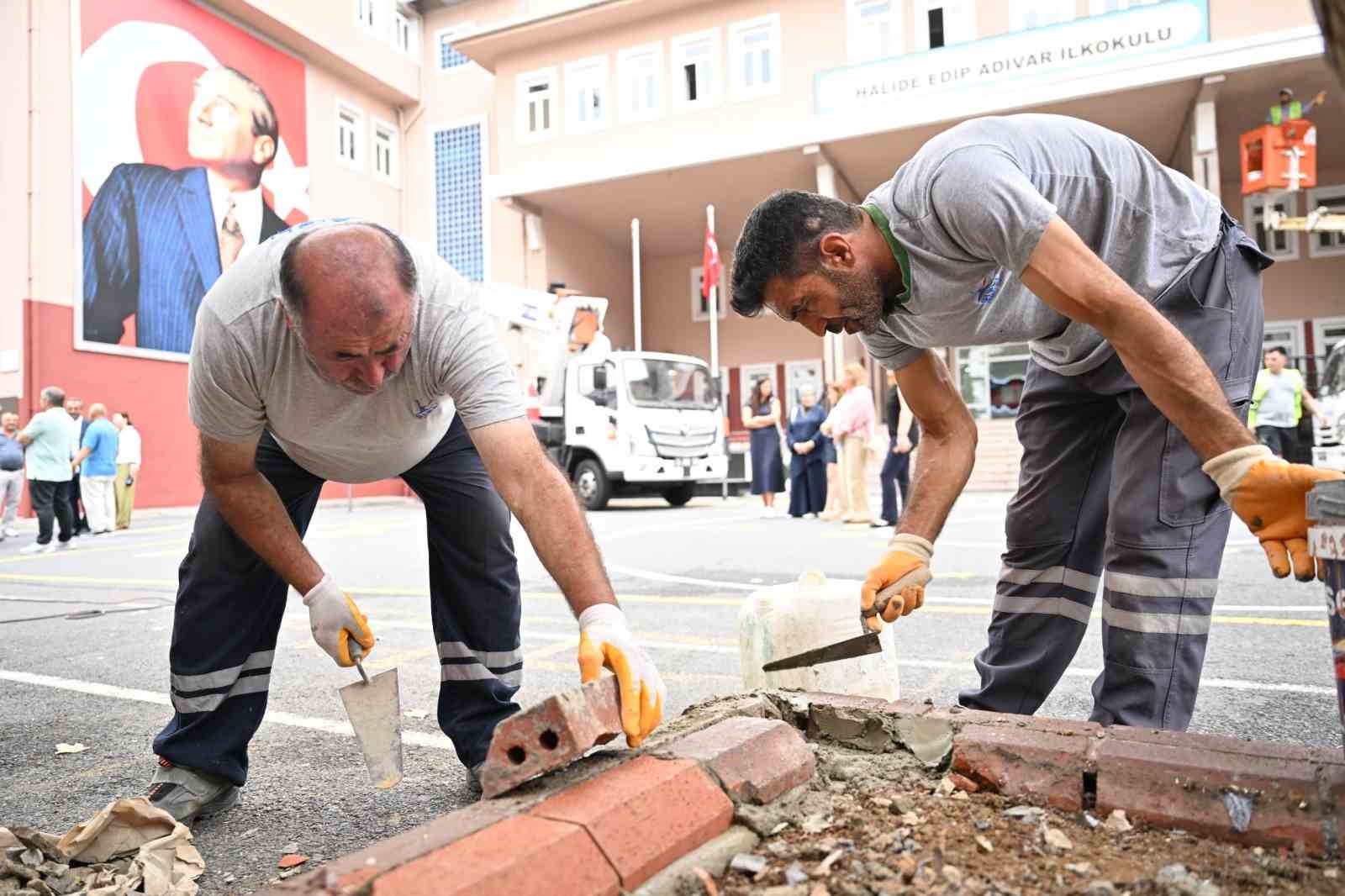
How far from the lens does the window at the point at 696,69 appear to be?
20.1 meters

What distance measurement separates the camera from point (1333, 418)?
422 inches

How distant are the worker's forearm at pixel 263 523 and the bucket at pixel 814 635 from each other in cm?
134

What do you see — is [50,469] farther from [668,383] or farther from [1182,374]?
[1182,374]

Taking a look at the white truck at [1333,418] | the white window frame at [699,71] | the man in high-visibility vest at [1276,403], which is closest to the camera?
the white truck at [1333,418]

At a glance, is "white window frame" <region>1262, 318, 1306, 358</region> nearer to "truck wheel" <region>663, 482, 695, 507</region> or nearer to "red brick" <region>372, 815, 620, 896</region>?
"truck wheel" <region>663, 482, 695, 507</region>

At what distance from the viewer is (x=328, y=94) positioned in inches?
912

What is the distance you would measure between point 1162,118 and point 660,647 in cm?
1778

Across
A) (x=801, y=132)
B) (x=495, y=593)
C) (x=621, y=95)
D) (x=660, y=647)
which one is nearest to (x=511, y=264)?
(x=621, y=95)

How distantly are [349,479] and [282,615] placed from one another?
42 cm

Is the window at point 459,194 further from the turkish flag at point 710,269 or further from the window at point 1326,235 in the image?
the window at point 1326,235

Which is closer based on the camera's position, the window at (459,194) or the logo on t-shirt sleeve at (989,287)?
the logo on t-shirt sleeve at (989,287)

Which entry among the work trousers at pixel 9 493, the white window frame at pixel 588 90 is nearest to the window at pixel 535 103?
the white window frame at pixel 588 90

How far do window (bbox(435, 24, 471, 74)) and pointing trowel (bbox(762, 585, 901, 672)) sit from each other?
25640 mm

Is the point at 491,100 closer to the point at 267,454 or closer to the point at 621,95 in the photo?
the point at 621,95
